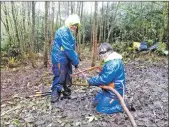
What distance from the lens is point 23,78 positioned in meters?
9.08

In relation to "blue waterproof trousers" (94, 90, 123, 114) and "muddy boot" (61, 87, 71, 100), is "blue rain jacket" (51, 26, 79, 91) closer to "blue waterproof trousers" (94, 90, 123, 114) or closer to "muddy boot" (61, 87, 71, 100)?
"muddy boot" (61, 87, 71, 100)

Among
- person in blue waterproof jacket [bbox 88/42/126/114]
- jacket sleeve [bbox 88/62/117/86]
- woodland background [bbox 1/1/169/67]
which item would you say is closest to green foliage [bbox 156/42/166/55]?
woodland background [bbox 1/1/169/67]

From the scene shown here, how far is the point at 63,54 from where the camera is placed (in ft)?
18.1

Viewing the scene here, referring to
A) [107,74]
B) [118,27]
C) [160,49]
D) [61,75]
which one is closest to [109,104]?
[107,74]

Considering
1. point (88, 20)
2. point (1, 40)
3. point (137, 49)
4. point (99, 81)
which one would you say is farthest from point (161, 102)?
point (88, 20)

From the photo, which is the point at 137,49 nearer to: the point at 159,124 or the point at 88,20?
the point at 88,20

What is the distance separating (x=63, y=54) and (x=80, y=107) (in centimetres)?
104

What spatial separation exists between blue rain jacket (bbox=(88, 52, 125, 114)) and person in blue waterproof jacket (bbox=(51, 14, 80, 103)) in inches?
33.6

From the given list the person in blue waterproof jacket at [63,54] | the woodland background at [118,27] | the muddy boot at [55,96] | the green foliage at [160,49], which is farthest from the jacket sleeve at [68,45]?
the green foliage at [160,49]

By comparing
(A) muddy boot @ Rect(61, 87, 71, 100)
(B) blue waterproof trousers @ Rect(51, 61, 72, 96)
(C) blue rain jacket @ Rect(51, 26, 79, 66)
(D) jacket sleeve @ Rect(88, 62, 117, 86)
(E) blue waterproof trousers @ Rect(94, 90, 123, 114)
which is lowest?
(A) muddy boot @ Rect(61, 87, 71, 100)

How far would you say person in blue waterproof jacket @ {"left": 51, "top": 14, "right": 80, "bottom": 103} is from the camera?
5.43 m

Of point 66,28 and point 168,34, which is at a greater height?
point 66,28

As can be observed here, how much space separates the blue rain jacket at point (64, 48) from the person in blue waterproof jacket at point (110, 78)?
760 mm

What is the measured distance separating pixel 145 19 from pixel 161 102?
30.6 ft
